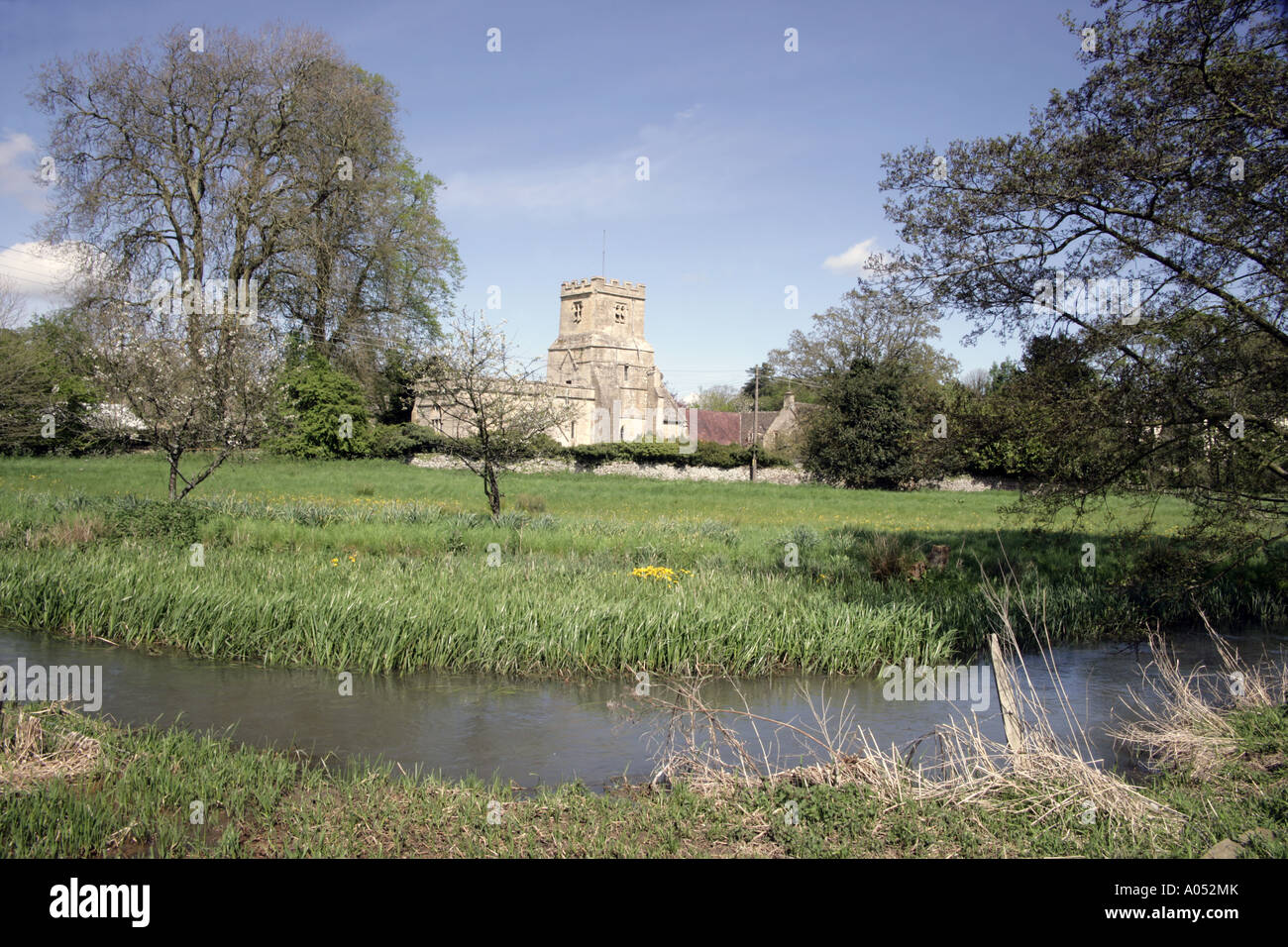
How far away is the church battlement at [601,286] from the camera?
77.2 m

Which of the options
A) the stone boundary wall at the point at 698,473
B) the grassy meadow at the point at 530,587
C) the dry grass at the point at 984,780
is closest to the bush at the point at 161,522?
the grassy meadow at the point at 530,587

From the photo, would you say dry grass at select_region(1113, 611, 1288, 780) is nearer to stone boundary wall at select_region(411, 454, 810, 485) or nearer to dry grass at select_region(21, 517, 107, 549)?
dry grass at select_region(21, 517, 107, 549)

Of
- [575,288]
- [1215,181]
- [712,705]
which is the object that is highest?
[575,288]

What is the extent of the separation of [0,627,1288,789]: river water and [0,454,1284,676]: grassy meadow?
0.38 metres

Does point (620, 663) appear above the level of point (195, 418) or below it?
below

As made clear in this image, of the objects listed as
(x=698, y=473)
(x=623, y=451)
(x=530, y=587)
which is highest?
(x=623, y=451)

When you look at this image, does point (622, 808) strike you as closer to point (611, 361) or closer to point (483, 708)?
point (483, 708)

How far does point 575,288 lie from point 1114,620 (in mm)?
69004

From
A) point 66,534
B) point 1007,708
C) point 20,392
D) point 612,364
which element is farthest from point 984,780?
point 612,364

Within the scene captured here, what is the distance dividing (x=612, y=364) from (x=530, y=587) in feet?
208

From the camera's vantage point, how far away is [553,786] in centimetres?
650

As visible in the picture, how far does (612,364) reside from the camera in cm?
A: 7425
